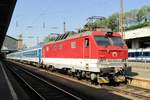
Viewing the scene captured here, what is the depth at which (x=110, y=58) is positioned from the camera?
1812cm

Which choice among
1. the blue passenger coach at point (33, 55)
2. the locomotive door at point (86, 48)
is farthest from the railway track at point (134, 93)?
the blue passenger coach at point (33, 55)

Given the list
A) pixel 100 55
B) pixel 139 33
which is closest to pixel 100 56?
pixel 100 55

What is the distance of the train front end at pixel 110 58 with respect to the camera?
1795cm

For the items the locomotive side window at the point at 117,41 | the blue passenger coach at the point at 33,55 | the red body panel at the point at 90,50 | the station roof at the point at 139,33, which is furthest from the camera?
the station roof at the point at 139,33

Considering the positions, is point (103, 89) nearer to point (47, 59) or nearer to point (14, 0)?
point (14, 0)

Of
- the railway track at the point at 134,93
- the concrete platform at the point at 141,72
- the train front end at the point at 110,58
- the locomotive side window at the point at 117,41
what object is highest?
the locomotive side window at the point at 117,41

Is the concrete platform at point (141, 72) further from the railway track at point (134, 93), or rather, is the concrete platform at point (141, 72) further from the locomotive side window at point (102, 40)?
the locomotive side window at point (102, 40)

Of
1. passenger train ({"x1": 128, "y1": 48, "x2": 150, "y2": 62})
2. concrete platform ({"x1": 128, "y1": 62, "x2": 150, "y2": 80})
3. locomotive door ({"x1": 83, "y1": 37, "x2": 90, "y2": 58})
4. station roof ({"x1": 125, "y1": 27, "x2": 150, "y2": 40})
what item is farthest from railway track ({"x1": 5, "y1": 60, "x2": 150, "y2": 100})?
station roof ({"x1": 125, "y1": 27, "x2": 150, "y2": 40})

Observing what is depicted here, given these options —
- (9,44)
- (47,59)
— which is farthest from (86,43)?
(9,44)

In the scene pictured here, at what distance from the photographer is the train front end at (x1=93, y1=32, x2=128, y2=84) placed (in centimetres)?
1795

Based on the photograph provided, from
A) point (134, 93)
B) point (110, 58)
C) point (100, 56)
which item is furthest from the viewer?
point (110, 58)

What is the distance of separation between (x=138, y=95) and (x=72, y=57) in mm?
8836

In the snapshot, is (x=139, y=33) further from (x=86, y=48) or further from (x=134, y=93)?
(x=134, y=93)

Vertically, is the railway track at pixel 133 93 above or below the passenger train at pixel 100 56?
below
